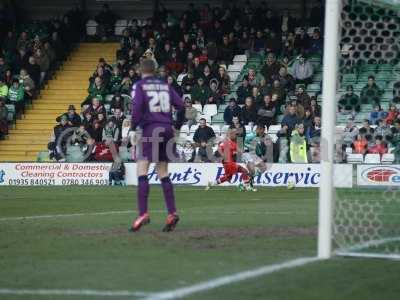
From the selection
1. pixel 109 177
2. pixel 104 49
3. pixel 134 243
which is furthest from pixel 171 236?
pixel 104 49

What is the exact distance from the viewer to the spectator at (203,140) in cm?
2819

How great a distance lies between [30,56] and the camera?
1347 inches

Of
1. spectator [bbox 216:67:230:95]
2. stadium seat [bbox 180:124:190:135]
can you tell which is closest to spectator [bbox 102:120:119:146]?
stadium seat [bbox 180:124:190:135]

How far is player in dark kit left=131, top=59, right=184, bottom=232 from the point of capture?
39.8ft

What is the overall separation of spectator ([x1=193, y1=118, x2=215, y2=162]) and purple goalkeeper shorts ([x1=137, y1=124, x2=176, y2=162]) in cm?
1579

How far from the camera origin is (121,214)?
15477 mm

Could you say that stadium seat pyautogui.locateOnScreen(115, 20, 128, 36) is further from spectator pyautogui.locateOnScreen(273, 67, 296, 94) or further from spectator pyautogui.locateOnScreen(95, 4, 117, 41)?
spectator pyautogui.locateOnScreen(273, 67, 296, 94)

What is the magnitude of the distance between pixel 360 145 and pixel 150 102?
12119mm

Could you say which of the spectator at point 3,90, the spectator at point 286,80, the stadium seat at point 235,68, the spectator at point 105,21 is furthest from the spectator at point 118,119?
the spectator at point 105,21

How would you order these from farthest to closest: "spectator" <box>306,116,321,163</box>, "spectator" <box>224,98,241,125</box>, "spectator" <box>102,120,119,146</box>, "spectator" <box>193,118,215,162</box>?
"spectator" <box>102,120,119,146</box> < "spectator" <box>224,98,241,125</box> < "spectator" <box>193,118,215,162</box> < "spectator" <box>306,116,321,163</box>

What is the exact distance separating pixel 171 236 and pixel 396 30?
11.6 feet

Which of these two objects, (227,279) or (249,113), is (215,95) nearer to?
(249,113)

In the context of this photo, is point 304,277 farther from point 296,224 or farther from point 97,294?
point 296,224

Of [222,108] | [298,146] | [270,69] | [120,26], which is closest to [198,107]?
[222,108]
